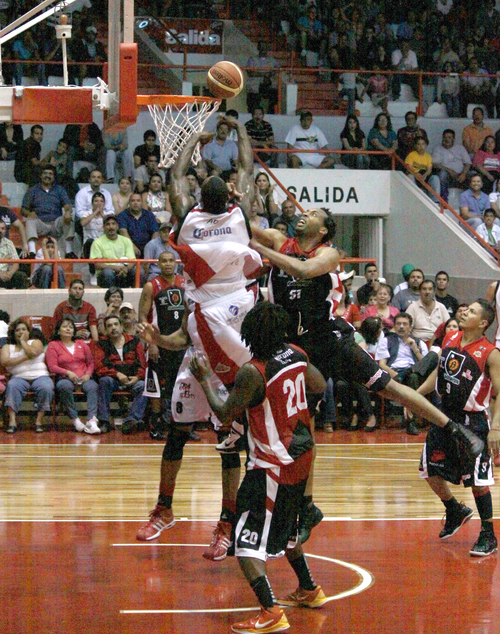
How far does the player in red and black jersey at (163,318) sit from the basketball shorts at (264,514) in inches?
199

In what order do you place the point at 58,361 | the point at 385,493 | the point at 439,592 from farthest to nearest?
the point at 58,361, the point at 385,493, the point at 439,592

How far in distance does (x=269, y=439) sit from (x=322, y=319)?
1.39 metres

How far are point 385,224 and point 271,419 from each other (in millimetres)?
11613

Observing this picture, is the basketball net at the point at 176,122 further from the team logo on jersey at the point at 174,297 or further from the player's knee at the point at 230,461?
the team logo on jersey at the point at 174,297

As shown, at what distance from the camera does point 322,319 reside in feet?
19.1

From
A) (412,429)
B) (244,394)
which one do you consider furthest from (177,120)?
(412,429)

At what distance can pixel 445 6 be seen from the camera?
18781mm

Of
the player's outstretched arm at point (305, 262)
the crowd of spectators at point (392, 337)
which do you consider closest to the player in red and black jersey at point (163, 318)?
the crowd of spectators at point (392, 337)

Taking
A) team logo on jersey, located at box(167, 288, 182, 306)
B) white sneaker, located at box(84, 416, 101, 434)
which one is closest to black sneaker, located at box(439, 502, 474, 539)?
team logo on jersey, located at box(167, 288, 182, 306)

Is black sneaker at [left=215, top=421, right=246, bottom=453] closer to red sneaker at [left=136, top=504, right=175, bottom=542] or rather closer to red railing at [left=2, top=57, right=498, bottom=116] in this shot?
red sneaker at [left=136, top=504, right=175, bottom=542]

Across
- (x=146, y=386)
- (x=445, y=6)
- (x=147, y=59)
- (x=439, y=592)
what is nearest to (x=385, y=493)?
(x=439, y=592)

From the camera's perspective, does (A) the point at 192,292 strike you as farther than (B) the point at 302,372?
Yes

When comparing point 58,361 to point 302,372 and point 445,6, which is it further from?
point 445,6

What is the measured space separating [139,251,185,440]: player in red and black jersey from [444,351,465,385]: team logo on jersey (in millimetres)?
3785
